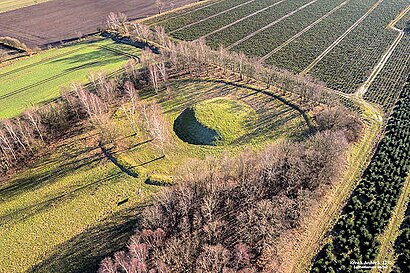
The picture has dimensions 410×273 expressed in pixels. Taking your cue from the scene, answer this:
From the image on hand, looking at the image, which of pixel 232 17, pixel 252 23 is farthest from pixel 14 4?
pixel 252 23

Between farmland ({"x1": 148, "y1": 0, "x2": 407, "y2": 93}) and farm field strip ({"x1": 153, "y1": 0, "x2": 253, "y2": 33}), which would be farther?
farm field strip ({"x1": 153, "y1": 0, "x2": 253, "y2": 33})

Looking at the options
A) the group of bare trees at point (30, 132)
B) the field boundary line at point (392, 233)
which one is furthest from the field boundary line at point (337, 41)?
the group of bare trees at point (30, 132)

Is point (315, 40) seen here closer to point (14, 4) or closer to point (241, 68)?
point (241, 68)

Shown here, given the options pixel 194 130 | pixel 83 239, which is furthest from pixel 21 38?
pixel 83 239

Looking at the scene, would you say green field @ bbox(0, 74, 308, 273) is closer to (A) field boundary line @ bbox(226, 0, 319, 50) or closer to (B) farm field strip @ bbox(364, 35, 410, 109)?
(B) farm field strip @ bbox(364, 35, 410, 109)

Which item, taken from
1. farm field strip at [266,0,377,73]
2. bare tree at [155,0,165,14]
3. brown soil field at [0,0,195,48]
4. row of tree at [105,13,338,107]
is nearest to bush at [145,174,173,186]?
row of tree at [105,13,338,107]

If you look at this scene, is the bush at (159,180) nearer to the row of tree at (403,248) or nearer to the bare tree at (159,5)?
the row of tree at (403,248)

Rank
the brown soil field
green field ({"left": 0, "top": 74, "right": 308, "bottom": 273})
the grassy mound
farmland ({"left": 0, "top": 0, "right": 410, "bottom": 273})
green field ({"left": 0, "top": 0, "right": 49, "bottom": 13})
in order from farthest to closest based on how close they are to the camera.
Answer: green field ({"left": 0, "top": 0, "right": 49, "bottom": 13})
the brown soil field
the grassy mound
green field ({"left": 0, "top": 74, "right": 308, "bottom": 273})
farmland ({"left": 0, "top": 0, "right": 410, "bottom": 273})
